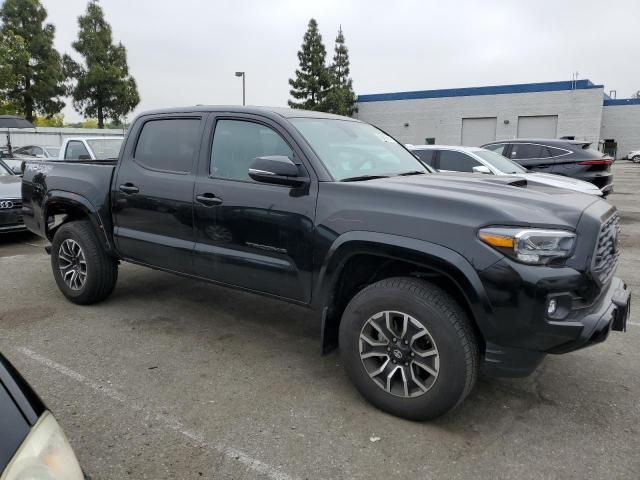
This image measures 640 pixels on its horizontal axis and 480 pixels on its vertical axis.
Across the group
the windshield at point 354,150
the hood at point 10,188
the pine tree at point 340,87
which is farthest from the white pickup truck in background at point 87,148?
the pine tree at point 340,87

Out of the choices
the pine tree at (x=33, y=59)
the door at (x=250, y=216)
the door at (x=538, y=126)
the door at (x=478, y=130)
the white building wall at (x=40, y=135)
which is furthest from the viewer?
the door at (x=478, y=130)

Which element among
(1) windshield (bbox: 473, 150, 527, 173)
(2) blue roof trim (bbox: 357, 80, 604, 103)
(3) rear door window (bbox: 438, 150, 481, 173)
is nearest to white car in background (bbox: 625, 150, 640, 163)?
(2) blue roof trim (bbox: 357, 80, 604, 103)

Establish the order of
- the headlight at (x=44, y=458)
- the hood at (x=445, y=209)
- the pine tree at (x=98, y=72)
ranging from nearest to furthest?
the headlight at (x=44, y=458) < the hood at (x=445, y=209) < the pine tree at (x=98, y=72)

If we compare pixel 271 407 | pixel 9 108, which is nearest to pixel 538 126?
pixel 9 108

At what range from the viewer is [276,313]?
490 centimetres

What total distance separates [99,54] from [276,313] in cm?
3102

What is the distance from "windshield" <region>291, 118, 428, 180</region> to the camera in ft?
11.5

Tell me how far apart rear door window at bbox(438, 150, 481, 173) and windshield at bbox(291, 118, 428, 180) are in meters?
4.82

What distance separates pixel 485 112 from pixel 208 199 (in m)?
40.7

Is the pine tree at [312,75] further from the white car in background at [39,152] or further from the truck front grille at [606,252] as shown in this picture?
the truck front grille at [606,252]

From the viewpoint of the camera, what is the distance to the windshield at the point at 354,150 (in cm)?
352

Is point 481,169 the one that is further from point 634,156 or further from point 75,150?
point 634,156

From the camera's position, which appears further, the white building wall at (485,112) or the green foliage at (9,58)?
the white building wall at (485,112)

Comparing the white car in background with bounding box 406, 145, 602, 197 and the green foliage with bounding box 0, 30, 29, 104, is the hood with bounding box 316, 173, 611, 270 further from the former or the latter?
the green foliage with bounding box 0, 30, 29, 104
